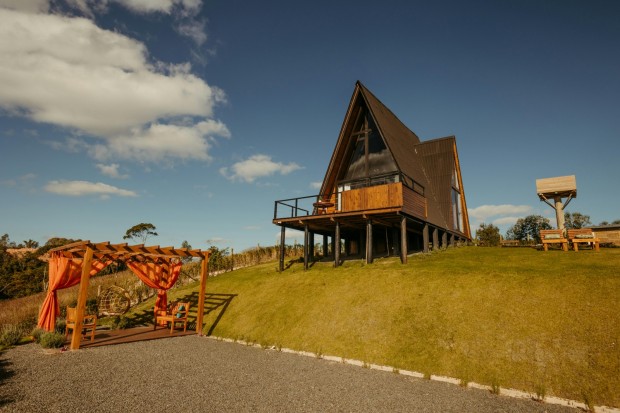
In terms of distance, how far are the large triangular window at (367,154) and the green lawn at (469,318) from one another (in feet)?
23.1

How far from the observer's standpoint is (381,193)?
1867 cm

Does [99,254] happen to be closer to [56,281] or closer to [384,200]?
[56,281]

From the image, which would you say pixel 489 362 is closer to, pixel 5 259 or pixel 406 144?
pixel 406 144

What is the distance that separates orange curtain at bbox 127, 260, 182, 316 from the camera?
57.6 ft

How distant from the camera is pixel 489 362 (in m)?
9.18

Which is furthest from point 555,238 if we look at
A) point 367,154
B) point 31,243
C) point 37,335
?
point 31,243

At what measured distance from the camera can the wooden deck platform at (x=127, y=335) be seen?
13253 millimetres

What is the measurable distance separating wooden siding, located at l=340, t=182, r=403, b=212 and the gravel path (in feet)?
32.1

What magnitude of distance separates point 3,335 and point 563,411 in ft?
61.3

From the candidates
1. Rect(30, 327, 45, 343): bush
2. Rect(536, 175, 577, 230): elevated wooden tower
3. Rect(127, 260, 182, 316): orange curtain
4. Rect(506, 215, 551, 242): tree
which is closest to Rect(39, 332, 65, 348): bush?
Rect(30, 327, 45, 343): bush

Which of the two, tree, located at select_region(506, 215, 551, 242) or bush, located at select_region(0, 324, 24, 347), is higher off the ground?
tree, located at select_region(506, 215, 551, 242)

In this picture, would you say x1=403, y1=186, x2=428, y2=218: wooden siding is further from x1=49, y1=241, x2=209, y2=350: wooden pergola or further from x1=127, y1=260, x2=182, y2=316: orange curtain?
x1=127, y1=260, x2=182, y2=316: orange curtain

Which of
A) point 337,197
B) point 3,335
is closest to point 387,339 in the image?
point 337,197

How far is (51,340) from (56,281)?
10.5 ft
